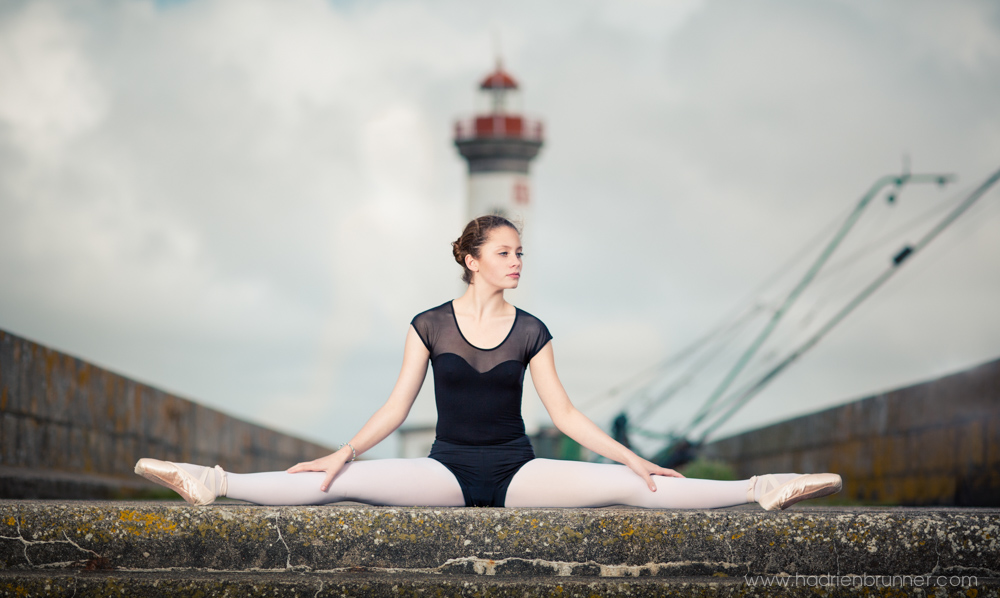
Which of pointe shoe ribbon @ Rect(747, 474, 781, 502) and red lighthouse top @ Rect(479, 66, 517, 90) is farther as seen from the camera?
red lighthouse top @ Rect(479, 66, 517, 90)

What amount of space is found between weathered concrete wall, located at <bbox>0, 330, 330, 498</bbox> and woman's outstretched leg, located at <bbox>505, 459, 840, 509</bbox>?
13.9 feet

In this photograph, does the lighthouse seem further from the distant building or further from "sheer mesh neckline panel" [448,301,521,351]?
"sheer mesh neckline panel" [448,301,521,351]

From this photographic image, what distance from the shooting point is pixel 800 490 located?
3422 millimetres

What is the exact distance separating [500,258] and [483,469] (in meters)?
0.75

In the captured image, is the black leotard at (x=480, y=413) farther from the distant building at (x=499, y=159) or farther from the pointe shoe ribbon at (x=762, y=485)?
the distant building at (x=499, y=159)

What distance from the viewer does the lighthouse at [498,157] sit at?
3216 cm

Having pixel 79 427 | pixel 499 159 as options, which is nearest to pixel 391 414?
pixel 79 427

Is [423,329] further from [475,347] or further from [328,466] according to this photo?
[328,466]

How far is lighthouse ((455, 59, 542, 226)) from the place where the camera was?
3216cm

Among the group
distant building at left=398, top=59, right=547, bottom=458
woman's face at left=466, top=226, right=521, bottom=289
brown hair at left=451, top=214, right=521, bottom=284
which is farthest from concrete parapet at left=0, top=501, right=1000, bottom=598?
distant building at left=398, top=59, right=547, bottom=458

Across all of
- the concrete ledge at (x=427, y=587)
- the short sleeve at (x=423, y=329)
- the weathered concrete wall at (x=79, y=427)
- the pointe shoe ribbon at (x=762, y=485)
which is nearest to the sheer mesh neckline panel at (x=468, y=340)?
the short sleeve at (x=423, y=329)

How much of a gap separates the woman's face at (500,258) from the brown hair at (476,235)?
0.02 m

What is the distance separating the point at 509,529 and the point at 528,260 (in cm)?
3086

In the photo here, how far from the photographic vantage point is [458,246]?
3.70 meters
